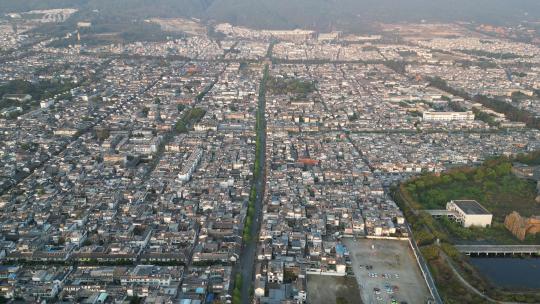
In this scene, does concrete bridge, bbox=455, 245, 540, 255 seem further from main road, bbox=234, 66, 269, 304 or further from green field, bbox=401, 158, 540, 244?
main road, bbox=234, 66, 269, 304

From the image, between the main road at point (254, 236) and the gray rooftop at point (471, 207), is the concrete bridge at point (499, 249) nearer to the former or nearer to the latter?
the gray rooftop at point (471, 207)

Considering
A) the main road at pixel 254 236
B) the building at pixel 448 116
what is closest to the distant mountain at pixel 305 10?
the building at pixel 448 116

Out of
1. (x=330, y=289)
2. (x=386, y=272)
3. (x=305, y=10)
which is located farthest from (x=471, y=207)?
(x=305, y=10)

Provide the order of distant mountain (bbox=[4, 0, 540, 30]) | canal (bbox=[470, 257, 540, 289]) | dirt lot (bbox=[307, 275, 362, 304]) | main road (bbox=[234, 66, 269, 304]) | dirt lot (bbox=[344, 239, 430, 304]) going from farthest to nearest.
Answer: distant mountain (bbox=[4, 0, 540, 30])
canal (bbox=[470, 257, 540, 289])
main road (bbox=[234, 66, 269, 304])
dirt lot (bbox=[344, 239, 430, 304])
dirt lot (bbox=[307, 275, 362, 304])

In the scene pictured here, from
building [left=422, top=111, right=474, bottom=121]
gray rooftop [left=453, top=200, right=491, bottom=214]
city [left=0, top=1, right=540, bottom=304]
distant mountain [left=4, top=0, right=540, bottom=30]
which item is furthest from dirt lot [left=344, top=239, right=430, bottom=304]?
distant mountain [left=4, top=0, right=540, bottom=30]

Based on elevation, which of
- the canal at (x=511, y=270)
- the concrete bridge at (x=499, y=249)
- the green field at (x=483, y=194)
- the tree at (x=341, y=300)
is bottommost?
the canal at (x=511, y=270)

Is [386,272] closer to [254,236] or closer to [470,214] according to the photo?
[254,236]

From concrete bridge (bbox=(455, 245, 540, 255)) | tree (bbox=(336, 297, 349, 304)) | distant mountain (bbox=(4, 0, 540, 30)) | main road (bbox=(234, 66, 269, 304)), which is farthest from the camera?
distant mountain (bbox=(4, 0, 540, 30))
